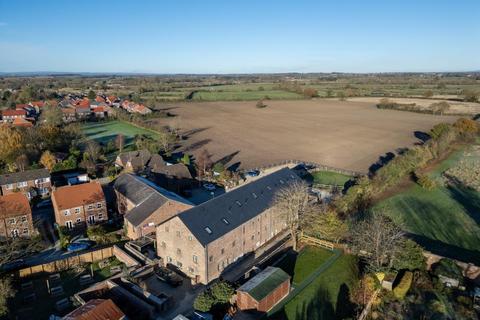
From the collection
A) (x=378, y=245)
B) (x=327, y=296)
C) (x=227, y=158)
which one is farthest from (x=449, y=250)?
(x=227, y=158)

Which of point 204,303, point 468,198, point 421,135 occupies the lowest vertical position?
point 468,198

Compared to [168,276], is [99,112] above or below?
above

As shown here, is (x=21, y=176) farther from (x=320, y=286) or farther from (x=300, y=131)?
(x=300, y=131)

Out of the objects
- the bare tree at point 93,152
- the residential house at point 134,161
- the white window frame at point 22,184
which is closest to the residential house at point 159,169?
the residential house at point 134,161

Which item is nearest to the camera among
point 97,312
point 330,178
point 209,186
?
point 97,312

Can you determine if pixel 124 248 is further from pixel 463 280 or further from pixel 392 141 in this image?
pixel 392 141

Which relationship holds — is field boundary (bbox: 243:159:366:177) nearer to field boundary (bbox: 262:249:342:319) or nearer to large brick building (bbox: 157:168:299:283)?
large brick building (bbox: 157:168:299:283)
